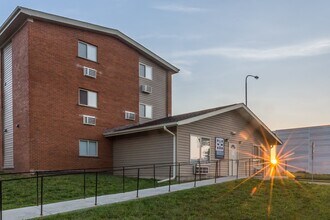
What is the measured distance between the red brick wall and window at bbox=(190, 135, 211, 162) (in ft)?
18.4

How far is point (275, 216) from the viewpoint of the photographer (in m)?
11.6

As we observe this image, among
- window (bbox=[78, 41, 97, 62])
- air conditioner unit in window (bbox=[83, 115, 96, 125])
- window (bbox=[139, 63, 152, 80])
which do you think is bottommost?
air conditioner unit in window (bbox=[83, 115, 96, 125])

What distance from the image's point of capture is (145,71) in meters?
26.1

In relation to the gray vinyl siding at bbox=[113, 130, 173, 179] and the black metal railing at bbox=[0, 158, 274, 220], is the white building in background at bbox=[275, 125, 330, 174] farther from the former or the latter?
the gray vinyl siding at bbox=[113, 130, 173, 179]

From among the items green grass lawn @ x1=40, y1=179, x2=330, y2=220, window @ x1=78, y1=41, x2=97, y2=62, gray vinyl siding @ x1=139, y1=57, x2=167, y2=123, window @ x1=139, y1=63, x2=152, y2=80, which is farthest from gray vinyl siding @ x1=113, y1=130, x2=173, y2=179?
window @ x1=139, y1=63, x2=152, y2=80

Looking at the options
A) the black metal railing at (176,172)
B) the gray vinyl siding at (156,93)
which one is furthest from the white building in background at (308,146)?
the black metal railing at (176,172)

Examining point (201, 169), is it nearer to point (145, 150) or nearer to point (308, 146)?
point (145, 150)

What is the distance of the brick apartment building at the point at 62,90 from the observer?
19531 millimetres

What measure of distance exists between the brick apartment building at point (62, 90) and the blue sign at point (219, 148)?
20.0ft

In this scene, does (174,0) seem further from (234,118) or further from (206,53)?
(234,118)

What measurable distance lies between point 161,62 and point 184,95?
11.7 feet

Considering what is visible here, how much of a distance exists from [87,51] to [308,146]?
33953 mm

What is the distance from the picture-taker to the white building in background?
151 feet

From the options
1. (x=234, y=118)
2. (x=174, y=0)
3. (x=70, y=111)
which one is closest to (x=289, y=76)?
(x=234, y=118)
